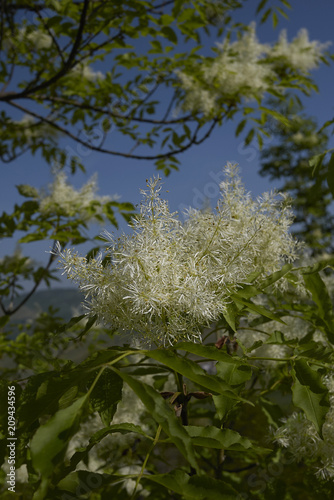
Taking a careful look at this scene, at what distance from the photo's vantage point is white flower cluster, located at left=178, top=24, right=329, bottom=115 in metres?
2.96

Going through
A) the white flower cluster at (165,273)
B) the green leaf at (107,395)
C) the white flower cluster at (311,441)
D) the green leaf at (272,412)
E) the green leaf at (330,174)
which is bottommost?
the white flower cluster at (311,441)

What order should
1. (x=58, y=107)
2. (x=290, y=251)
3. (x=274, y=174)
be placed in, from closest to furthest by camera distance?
(x=290, y=251)
(x=58, y=107)
(x=274, y=174)

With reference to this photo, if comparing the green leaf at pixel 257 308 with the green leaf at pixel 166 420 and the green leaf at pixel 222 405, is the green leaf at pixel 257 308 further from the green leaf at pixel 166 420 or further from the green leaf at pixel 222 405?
the green leaf at pixel 166 420

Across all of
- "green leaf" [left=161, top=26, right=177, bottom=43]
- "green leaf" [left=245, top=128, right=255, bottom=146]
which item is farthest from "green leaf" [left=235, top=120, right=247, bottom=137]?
"green leaf" [left=161, top=26, right=177, bottom=43]

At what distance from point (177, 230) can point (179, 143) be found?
2.35m

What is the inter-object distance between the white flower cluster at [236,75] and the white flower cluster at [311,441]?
219cm

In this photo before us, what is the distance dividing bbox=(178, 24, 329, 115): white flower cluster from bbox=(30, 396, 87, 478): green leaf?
8.45ft

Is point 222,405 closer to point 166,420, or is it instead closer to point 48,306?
point 166,420

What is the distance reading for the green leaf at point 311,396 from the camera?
86 centimetres

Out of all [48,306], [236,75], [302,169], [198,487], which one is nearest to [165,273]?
[198,487]

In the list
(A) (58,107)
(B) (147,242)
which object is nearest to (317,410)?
(B) (147,242)

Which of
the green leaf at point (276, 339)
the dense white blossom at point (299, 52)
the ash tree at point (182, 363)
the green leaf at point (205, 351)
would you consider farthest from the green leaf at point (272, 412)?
the dense white blossom at point (299, 52)

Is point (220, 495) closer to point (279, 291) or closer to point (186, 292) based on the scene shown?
point (186, 292)

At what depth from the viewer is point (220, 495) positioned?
66cm
